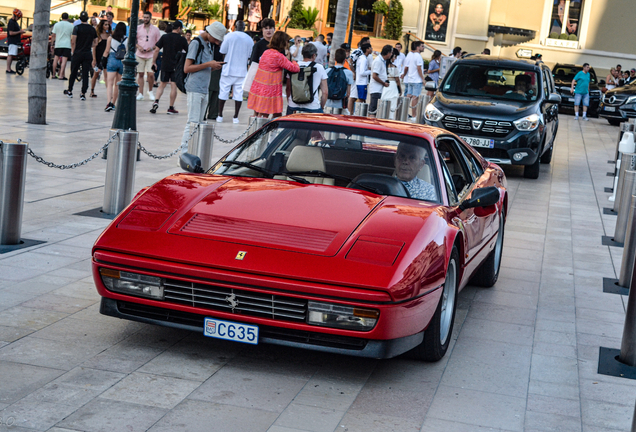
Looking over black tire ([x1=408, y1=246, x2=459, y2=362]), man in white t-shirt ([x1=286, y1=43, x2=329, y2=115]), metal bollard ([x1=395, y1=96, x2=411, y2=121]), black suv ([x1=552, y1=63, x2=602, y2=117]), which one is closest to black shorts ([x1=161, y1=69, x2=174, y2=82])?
metal bollard ([x1=395, y1=96, x2=411, y2=121])

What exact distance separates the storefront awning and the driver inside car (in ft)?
139

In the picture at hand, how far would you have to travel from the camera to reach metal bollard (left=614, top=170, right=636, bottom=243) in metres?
9.34

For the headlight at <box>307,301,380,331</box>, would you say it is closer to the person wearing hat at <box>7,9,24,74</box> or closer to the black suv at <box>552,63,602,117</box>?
the person wearing hat at <box>7,9,24,74</box>

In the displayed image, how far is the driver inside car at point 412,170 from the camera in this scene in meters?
5.71

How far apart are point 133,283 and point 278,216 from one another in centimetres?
92

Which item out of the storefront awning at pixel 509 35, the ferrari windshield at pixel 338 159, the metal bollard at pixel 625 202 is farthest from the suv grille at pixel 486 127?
the storefront awning at pixel 509 35

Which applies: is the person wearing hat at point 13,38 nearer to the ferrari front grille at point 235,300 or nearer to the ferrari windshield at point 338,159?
the ferrari windshield at point 338,159

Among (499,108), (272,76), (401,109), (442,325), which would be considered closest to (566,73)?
(401,109)

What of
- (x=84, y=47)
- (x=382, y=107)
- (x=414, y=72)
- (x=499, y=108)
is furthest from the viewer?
(x=414, y=72)

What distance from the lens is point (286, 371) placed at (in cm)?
482

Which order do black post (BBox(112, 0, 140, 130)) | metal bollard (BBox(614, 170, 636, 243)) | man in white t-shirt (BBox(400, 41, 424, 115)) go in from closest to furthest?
metal bollard (BBox(614, 170, 636, 243)) < black post (BBox(112, 0, 140, 130)) < man in white t-shirt (BBox(400, 41, 424, 115))

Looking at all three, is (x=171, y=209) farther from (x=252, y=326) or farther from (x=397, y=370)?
(x=397, y=370)

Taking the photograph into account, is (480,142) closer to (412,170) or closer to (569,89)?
(412,170)

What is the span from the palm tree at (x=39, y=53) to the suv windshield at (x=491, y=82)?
7029mm
